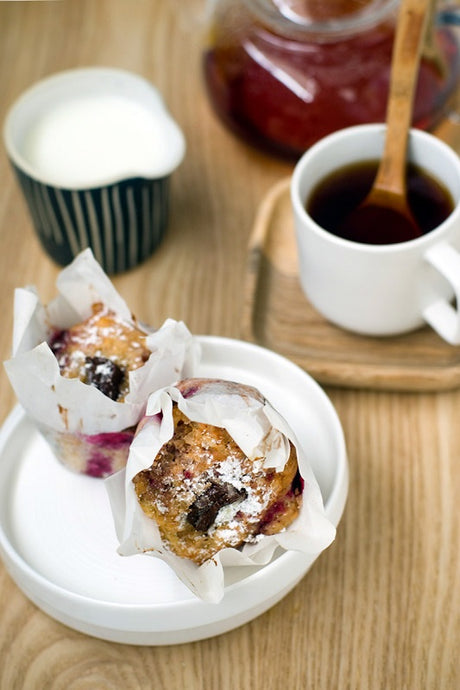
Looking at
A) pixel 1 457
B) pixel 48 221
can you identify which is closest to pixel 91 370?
pixel 1 457

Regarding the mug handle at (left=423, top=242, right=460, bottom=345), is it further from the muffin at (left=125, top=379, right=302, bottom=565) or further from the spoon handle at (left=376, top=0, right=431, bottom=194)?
the muffin at (left=125, top=379, right=302, bottom=565)

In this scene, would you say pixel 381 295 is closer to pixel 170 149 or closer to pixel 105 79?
pixel 170 149

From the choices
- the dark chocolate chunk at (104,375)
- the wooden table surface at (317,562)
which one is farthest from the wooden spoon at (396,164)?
the dark chocolate chunk at (104,375)

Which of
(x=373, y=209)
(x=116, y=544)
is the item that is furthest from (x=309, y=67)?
(x=116, y=544)

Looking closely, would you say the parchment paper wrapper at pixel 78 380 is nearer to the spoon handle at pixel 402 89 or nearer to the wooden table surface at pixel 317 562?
the wooden table surface at pixel 317 562

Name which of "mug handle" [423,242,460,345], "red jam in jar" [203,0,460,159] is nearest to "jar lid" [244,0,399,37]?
"red jam in jar" [203,0,460,159]

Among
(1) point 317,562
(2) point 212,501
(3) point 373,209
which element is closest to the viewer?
(2) point 212,501

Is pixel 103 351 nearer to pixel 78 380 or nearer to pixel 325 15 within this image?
pixel 78 380
